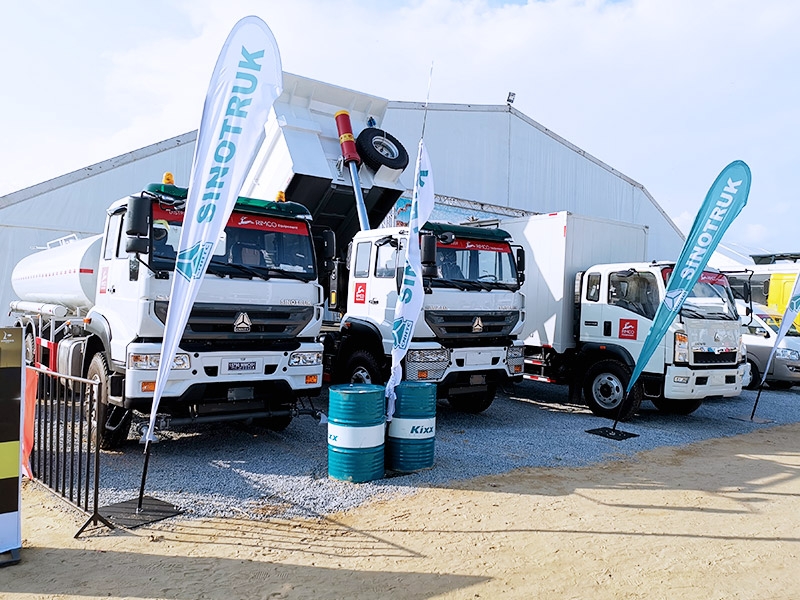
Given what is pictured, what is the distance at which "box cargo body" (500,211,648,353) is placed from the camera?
9.78 m

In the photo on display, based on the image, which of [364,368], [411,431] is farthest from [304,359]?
[364,368]

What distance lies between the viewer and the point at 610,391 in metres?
9.16

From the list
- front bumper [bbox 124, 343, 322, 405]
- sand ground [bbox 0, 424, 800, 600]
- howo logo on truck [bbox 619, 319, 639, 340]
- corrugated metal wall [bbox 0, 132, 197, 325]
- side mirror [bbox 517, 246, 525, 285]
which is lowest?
sand ground [bbox 0, 424, 800, 600]

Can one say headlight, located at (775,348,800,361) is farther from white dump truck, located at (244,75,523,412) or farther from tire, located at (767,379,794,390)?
white dump truck, located at (244,75,523,412)

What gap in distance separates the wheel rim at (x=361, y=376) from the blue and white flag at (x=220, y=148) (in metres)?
3.87

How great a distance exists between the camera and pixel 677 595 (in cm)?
372

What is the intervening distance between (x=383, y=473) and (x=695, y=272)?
14.8ft

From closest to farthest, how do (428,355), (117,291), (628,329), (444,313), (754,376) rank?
(117,291) → (428,355) → (444,313) → (628,329) → (754,376)

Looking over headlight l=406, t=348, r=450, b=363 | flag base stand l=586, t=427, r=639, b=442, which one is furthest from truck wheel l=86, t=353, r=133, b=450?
flag base stand l=586, t=427, r=639, b=442

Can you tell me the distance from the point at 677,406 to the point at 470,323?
13.5 feet

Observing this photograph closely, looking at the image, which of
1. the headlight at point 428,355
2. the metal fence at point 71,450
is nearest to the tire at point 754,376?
the headlight at point 428,355

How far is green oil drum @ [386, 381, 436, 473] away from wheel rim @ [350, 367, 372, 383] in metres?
2.11

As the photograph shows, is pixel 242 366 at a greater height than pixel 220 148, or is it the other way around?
pixel 220 148

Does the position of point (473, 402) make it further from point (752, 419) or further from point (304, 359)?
point (752, 419)
